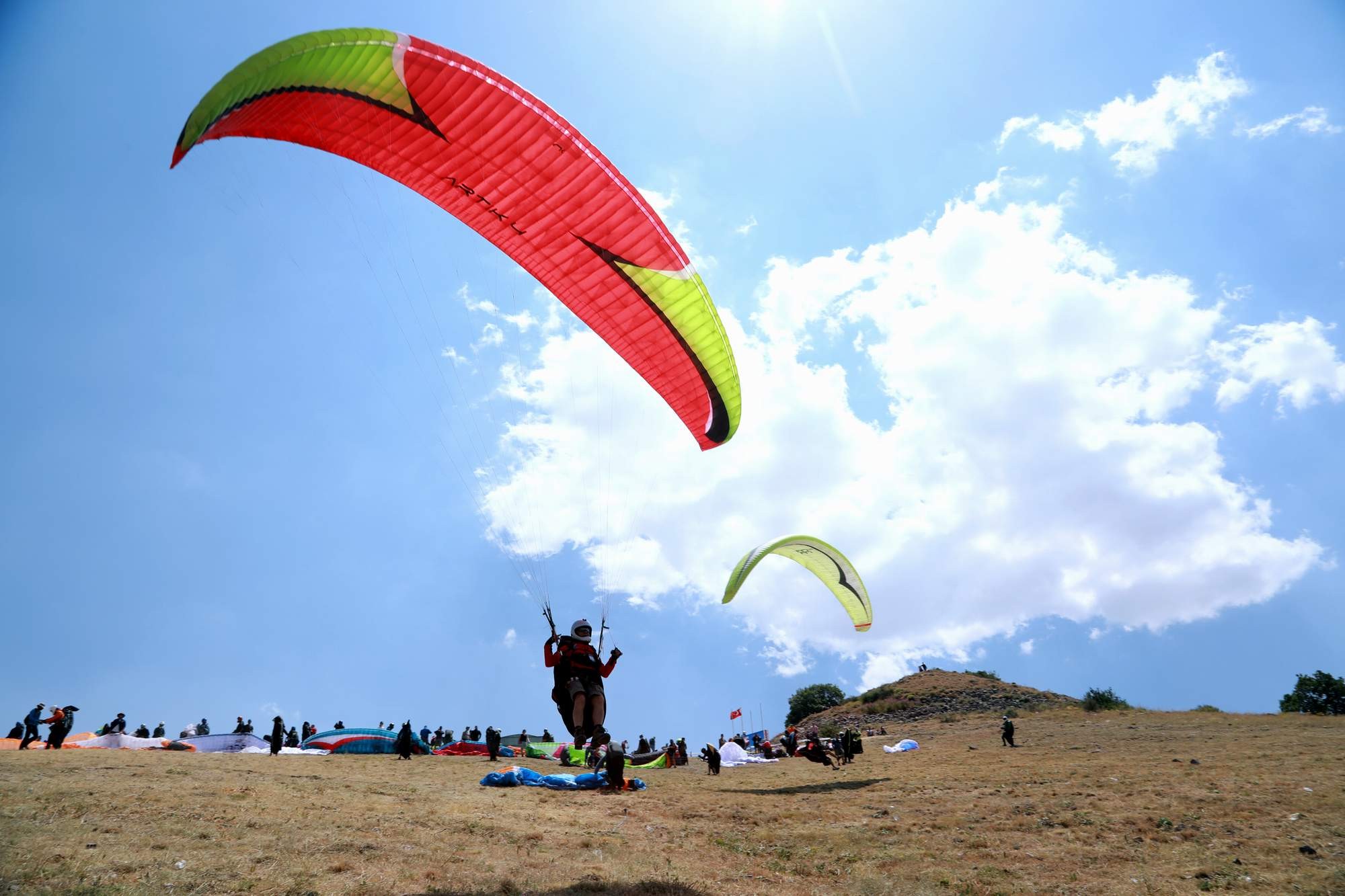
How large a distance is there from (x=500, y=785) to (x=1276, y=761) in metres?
15.6

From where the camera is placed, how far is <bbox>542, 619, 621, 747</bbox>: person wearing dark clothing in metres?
10.5

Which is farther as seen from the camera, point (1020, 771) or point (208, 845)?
point (1020, 771)

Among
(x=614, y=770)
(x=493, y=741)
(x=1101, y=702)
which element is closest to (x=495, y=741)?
(x=493, y=741)

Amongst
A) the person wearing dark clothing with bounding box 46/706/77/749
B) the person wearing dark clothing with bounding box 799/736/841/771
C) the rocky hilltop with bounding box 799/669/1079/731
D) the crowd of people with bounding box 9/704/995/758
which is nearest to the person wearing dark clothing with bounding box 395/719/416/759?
the crowd of people with bounding box 9/704/995/758

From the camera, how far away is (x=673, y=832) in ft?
33.5

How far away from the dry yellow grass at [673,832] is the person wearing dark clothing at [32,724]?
2.64 metres

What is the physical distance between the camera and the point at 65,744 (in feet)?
64.7

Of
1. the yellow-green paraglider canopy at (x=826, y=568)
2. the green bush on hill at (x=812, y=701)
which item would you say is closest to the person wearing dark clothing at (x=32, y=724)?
the yellow-green paraglider canopy at (x=826, y=568)

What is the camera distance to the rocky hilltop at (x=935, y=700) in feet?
127

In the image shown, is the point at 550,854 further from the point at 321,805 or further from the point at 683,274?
the point at 683,274

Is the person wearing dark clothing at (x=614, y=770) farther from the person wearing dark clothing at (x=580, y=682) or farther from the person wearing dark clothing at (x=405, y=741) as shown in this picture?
the person wearing dark clothing at (x=405, y=741)

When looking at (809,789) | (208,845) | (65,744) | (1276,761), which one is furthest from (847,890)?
(65,744)

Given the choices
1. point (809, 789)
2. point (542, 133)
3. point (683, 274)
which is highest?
point (542, 133)

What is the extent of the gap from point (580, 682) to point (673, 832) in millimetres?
2444
